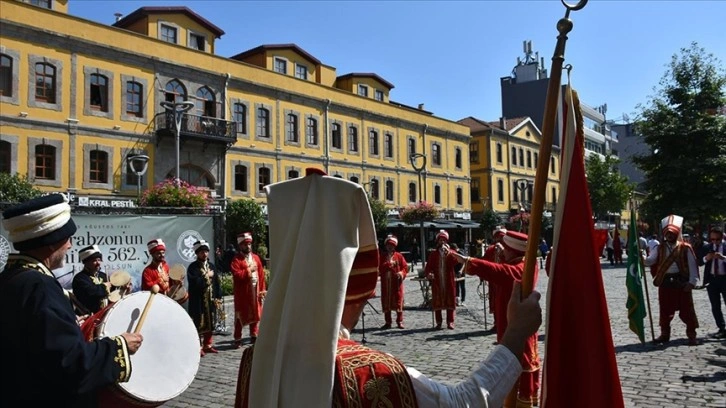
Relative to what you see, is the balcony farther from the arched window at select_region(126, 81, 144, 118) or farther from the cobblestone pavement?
the cobblestone pavement

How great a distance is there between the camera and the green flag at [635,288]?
9.16 metres

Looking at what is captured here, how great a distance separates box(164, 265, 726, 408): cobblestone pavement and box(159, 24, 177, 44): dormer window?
21.5 metres

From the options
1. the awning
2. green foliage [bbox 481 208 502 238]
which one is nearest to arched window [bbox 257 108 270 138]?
the awning

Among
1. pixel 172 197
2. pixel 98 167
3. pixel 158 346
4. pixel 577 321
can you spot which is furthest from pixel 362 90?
pixel 577 321

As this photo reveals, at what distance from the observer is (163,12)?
97.3 feet

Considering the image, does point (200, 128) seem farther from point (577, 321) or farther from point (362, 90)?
point (577, 321)

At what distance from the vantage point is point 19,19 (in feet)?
76.6

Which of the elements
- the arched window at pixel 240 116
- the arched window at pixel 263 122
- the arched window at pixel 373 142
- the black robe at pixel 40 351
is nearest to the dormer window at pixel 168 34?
the arched window at pixel 240 116

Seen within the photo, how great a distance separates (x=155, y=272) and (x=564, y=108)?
812 cm

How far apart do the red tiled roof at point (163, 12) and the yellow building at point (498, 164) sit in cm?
2888

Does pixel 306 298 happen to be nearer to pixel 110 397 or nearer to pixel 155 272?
pixel 110 397

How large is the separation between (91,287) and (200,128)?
22991 mm

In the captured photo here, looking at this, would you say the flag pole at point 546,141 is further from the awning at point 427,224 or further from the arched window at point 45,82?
the awning at point 427,224

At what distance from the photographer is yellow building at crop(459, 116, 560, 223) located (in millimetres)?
52250
